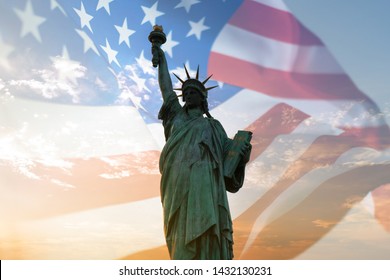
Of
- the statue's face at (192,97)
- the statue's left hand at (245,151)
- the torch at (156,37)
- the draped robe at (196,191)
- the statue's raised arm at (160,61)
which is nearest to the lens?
the draped robe at (196,191)

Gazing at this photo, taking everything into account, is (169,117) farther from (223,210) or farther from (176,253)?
(176,253)

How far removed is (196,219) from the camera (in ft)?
29.0

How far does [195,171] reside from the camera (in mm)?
9406

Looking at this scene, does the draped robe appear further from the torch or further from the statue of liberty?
the torch

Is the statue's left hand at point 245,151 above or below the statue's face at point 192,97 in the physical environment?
below

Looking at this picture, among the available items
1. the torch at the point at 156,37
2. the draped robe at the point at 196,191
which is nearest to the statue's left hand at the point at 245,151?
the draped robe at the point at 196,191

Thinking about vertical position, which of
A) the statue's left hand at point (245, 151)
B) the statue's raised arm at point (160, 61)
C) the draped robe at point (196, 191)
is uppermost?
the statue's raised arm at point (160, 61)

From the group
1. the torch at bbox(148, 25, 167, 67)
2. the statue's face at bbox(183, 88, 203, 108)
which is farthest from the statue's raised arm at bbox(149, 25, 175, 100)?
the statue's face at bbox(183, 88, 203, 108)

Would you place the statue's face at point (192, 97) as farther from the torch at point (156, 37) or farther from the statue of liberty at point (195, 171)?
the torch at point (156, 37)

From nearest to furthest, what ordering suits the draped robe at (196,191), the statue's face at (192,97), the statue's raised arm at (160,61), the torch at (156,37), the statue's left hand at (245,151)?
1. the draped robe at (196,191)
2. the statue's left hand at (245,151)
3. the statue's face at (192,97)
4. the statue's raised arm at (160,61)
5. the torch at (156,37)

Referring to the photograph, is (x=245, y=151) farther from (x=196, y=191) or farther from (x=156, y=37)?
(x=156, y=37)

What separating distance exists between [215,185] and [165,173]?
49.0 inches

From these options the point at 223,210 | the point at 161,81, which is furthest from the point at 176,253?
the point at 161,81

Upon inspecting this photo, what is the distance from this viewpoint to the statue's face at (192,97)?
1102cm
